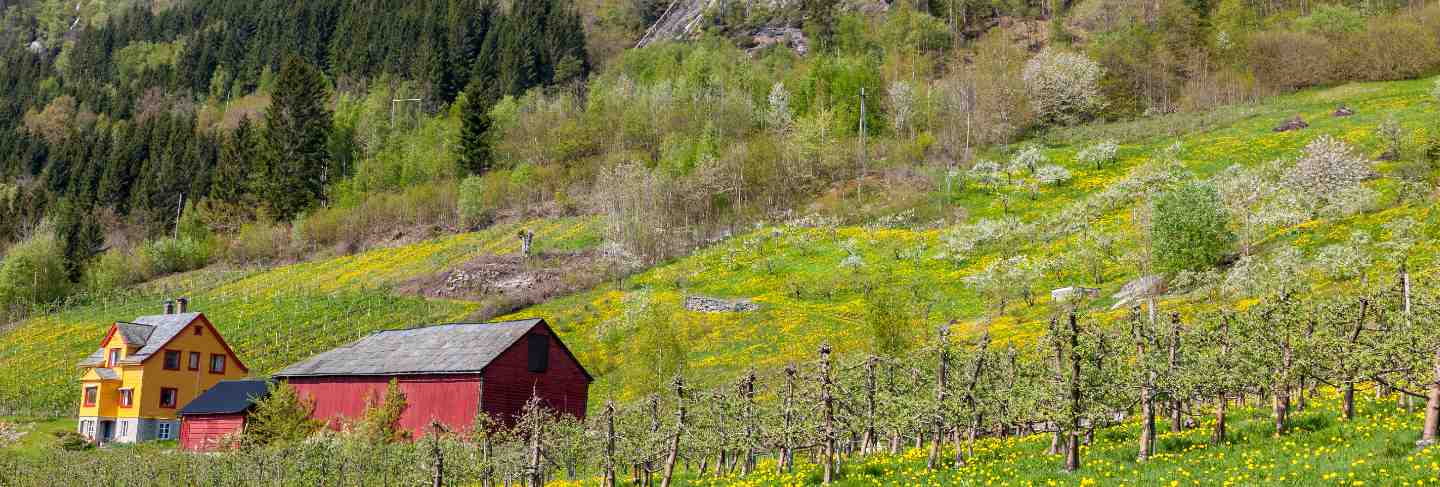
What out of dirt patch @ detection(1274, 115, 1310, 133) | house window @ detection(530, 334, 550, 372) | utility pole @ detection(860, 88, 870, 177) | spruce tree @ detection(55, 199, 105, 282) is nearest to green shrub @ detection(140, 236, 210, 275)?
spruce tree @ detection(55, 199, 105, 282)

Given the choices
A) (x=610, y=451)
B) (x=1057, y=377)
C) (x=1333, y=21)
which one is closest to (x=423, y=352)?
(x=610, y=451)

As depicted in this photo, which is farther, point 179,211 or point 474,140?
point 179,211

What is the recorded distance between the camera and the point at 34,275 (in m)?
102

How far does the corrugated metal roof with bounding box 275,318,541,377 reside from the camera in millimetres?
47969

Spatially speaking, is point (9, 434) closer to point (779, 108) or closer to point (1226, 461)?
point (1226, 461)

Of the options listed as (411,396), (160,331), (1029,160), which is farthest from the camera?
(1029,160)

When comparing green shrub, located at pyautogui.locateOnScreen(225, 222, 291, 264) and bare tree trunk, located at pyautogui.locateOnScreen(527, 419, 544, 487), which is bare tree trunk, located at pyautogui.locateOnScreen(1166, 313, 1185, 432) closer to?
bare tree trunk, located at pyautogui.locateOnScreen(527, 419, 544, 487)

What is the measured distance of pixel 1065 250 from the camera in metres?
65.1

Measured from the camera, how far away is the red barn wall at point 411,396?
153ft

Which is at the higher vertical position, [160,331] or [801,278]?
[801,278]

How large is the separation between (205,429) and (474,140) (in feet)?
264

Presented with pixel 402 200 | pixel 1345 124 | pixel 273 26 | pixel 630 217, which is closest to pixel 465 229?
pixel 402 200

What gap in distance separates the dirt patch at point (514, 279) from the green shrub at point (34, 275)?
151 ft

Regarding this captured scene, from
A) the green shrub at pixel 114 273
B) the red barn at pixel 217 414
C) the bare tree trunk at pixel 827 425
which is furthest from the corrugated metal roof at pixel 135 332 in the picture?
the bare tree trunk at pixel 827 425
